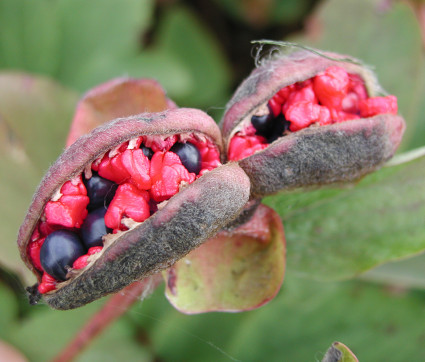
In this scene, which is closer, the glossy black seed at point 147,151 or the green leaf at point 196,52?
the glossy black seed at point 147,151

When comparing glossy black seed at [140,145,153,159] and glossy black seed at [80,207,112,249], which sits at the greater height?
glossy black seed at [140,145,153,159]

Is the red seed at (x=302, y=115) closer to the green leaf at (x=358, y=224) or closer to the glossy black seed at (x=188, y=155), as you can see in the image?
the glossy black seed at (x=188, y=155)

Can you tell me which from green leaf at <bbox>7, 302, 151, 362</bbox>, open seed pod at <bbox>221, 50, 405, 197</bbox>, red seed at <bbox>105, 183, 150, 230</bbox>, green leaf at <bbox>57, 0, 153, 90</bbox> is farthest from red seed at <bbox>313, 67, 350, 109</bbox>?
green leaf at <bbox>57, 0, 153, 90</bbox>

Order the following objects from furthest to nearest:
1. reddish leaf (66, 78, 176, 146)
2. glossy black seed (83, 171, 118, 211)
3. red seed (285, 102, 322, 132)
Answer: reddish leaf (66, 78, 176, 146) < red seed (285, 102, 322, 132) < glossy black seed (83, 171, 118, 211)

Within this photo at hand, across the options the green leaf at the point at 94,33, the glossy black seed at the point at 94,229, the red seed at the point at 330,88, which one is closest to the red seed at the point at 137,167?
the glossy black seed at the point at 94,229

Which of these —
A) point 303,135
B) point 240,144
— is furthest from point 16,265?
point 303,135

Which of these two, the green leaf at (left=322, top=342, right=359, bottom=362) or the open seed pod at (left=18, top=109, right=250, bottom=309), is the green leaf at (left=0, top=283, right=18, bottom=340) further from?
the green leaf at (left=322, top=342, right=359, bottom=362)

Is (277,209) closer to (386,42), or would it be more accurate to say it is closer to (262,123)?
(262,123)
